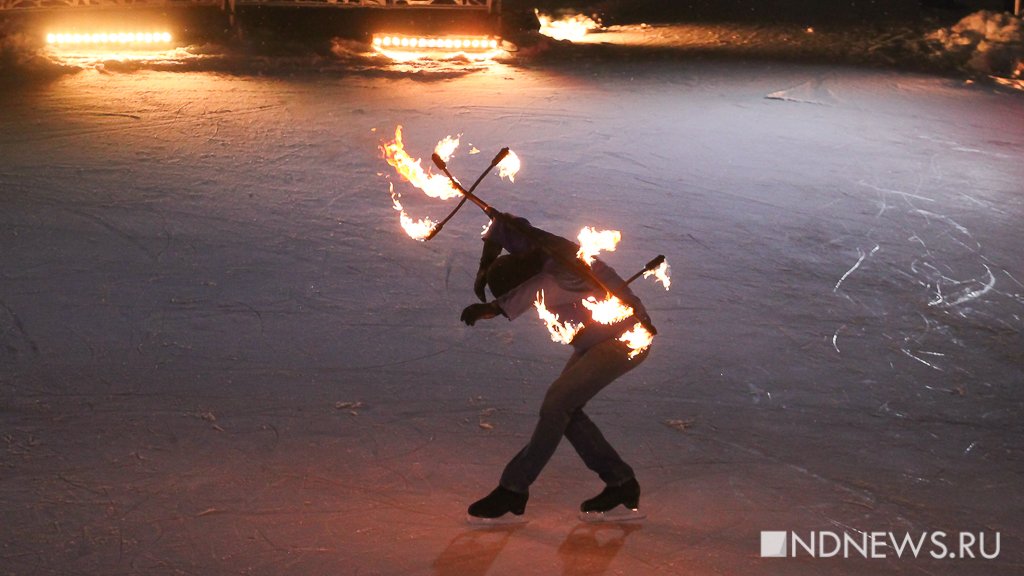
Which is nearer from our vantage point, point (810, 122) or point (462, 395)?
point (462, 395)

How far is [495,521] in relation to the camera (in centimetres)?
486

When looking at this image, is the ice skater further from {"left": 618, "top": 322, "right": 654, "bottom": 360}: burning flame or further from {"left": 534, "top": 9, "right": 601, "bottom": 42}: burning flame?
{"left": 534, "top": 9, "right": 601, "bottom": 42}: burning flame

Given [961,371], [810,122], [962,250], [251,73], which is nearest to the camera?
[961,371]

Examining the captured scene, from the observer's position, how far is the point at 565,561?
4.60 meters

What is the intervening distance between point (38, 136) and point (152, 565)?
7334mm

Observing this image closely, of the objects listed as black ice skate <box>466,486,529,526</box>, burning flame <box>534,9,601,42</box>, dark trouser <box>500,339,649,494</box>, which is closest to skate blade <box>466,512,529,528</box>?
black ice skate <box>466,486,529,526</box>

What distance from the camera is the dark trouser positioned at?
4.53m

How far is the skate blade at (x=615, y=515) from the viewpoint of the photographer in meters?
4.91

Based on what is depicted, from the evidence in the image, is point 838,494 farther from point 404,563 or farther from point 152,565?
point 152,565

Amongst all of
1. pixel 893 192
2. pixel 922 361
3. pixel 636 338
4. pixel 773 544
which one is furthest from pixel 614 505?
pixel 893 192

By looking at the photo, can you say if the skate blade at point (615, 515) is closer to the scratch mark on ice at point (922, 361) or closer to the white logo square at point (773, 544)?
the white logo square at point (773, 544)

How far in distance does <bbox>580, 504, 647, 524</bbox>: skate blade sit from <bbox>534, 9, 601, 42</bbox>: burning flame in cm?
1467

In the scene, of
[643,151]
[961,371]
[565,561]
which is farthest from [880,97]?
[565,561]

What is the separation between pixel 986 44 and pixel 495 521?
14500 mm
